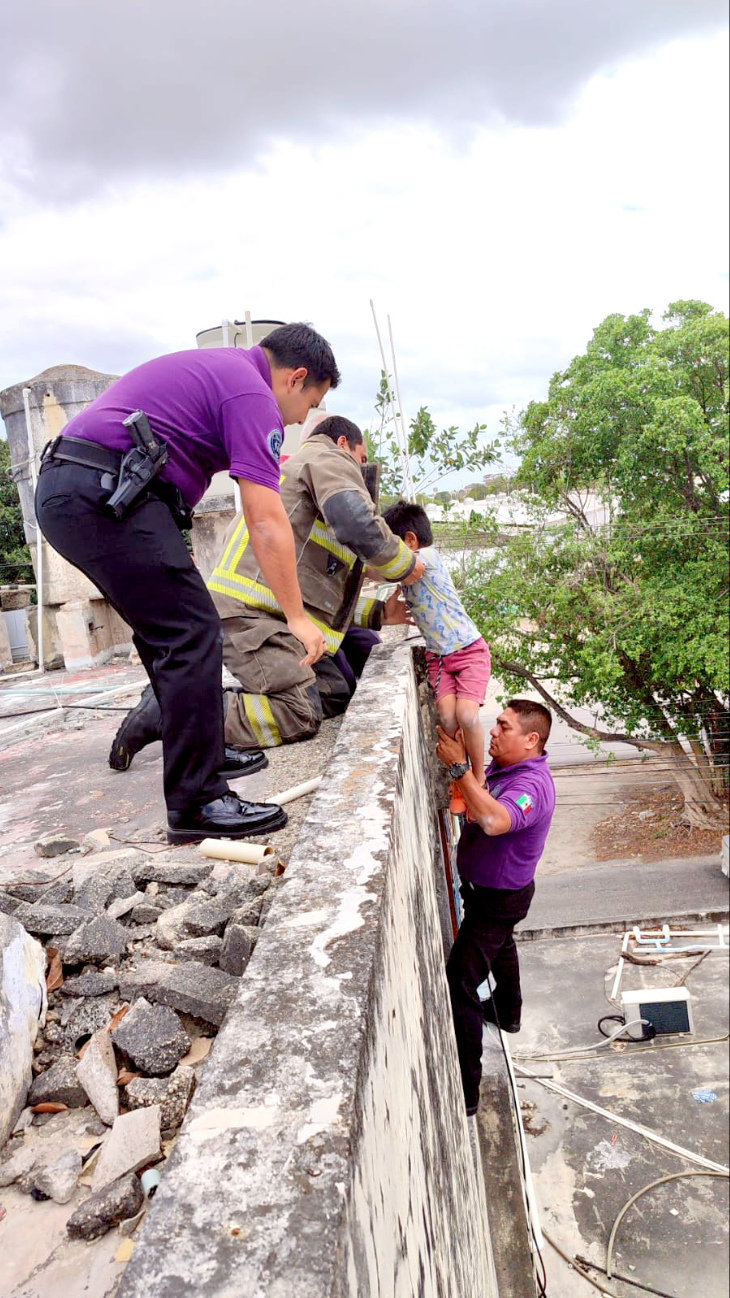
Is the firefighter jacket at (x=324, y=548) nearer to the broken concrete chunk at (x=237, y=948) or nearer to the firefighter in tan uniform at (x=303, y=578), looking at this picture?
the firefighter in tan uniform at (x=303, y=578)

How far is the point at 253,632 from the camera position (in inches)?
143

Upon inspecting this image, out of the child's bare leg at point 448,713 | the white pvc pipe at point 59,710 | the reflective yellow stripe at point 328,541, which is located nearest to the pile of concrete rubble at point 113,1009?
the reflective yellow stripe at point 328,541

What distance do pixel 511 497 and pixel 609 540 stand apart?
2178 mm

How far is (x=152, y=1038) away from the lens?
1838mm

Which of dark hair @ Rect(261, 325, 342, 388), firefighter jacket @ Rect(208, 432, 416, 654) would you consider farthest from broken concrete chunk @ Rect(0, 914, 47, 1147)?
firefighter jacket @ Rect(208, 432, 416, 654)

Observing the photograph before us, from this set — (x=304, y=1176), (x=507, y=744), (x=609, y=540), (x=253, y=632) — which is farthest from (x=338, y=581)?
(x=609, y=540)

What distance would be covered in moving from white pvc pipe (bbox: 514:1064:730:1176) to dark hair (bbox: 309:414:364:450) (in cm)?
746

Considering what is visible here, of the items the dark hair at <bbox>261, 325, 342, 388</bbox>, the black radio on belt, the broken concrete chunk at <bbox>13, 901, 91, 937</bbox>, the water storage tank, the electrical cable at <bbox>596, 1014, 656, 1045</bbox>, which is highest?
the water storage tank

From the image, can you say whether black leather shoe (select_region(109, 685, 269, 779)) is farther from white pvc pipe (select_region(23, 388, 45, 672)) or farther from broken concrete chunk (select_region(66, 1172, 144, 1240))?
white pvc pipe (select_region(23, 388, 45, 672))

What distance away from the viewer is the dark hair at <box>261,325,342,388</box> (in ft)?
9.26

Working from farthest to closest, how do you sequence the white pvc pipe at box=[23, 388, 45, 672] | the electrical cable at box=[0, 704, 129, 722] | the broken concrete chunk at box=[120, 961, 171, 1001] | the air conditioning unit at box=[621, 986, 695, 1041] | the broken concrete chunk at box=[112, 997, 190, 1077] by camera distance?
1. the air conditioning unit at box=[621, 986, 695, 1041]
2. the white pvc pipe at box=[23, 388, 45, 672]
3. the electrical cable at box=[0, 704, 129, 722]
4. the broken concrete chunk at box=[120, 961, 171, 1001]
5. the broken concrete chunk at box=[112, 997, 190, 1077]

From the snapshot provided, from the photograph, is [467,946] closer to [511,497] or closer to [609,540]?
[609,540]

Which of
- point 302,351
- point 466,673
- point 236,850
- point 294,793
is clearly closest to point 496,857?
point 466,673

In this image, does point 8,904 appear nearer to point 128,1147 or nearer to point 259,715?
point 128,1147
